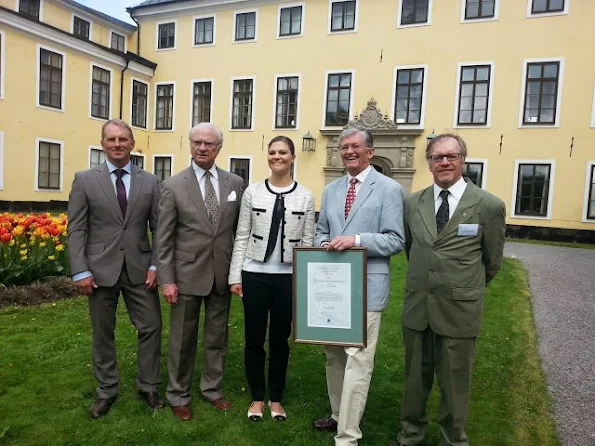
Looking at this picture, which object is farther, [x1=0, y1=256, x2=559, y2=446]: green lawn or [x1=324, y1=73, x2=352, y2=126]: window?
[x1=324, y1=73, x2=352, y2=126]: window

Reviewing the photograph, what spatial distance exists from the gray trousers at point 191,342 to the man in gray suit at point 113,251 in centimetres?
20

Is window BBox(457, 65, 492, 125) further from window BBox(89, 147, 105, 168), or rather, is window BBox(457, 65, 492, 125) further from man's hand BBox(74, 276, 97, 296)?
man's hand BBox(74, 276, 97, 296)

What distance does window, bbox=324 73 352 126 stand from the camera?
1858 cm

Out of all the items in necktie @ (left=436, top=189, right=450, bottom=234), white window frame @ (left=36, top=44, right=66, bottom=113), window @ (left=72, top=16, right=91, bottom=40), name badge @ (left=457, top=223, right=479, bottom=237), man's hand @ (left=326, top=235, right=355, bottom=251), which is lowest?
man's hand @ (left=326, top=235, right=355, bottom=251)

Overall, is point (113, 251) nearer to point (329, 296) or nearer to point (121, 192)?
point (121, 192)

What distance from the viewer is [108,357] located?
3316mm

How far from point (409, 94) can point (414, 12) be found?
3.08 metres

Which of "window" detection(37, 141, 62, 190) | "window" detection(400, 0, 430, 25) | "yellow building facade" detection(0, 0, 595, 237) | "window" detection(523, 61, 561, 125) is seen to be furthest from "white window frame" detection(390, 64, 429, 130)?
"window" detection(37, 141, 62, 190)

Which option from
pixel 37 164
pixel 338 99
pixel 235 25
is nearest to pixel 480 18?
pixel 338 99

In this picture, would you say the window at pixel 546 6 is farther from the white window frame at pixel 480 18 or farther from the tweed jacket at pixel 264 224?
the tweed jacket at pixel 264 224

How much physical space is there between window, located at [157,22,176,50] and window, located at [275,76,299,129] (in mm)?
A: 6170

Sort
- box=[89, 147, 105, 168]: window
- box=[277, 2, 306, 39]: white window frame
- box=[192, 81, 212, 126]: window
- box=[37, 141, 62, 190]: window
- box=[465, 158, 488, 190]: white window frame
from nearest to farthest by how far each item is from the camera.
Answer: box=[465, 158, 488, 190]: white window frame → box=[37, 141, 62, 190]: window → box=[277, 2, 306, 39]: white window frame → box=[89, 147, 105, 168]: window → box=[192, 81, 212, 126]: window

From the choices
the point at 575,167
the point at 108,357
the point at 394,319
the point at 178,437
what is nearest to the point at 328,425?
the point at 178,437

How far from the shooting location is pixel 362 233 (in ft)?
9.27
